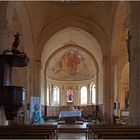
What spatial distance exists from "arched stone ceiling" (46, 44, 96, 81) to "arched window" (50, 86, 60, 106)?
107 centimetres

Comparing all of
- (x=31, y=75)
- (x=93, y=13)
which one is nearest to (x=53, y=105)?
(x=31, y=75)

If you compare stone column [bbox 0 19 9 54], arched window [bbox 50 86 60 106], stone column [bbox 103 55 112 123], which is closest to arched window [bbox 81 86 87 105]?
arched window [bbox 50 86 60 106]

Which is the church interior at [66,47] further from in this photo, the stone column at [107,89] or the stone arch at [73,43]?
the stone arch at [73,43]

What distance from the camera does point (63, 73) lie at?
110 ft

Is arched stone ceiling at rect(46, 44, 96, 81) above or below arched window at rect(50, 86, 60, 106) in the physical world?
above

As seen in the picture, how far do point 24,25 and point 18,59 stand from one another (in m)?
8.00

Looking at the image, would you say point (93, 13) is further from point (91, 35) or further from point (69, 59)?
point (69, 59)

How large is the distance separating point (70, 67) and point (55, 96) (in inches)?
129

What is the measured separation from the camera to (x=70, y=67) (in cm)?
3347

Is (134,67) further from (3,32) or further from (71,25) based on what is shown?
(71,25)

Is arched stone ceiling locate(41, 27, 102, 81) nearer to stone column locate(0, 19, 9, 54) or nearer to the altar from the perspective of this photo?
the altar

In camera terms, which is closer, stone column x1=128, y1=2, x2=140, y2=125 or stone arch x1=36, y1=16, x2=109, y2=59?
stone column x1=128, y1=2, x2=140, y2=125

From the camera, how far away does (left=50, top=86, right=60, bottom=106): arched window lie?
109 ft

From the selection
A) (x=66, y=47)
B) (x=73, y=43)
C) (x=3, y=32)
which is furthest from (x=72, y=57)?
(x=3, y=32)
